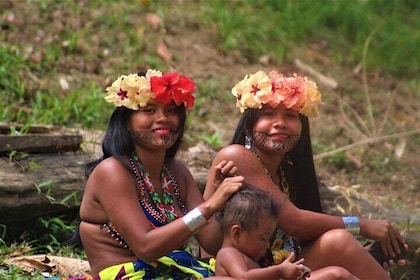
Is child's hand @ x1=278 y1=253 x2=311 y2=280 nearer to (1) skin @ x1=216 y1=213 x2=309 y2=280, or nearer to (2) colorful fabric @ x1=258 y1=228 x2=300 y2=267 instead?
(1) skin @ x1=216 y1=213 x2=309 y2=280

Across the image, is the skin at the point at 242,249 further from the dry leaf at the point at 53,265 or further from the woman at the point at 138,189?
the dry leaf at the point at 53,265

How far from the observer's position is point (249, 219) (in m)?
4.50

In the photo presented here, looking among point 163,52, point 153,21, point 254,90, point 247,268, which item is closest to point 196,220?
point 247,268

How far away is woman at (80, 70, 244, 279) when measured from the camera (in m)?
4.66

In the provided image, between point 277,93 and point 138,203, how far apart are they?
3.13 feet

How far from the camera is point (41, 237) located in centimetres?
599

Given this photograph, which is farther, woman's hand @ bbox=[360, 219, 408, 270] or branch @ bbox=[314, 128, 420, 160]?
branch @ bbox=[314, 128, 420, 160]

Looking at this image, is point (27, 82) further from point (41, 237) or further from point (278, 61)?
point (278, 61)

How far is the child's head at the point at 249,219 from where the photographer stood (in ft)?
14.8

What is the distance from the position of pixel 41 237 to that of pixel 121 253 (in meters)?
1.30

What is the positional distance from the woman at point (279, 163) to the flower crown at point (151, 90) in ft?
1.32

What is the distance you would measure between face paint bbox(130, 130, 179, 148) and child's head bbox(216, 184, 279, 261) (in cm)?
51

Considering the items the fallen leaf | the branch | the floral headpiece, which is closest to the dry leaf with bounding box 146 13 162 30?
the fallen leaf

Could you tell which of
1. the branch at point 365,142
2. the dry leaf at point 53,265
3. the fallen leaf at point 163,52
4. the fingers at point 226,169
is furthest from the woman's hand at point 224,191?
the fallen leaf at point 163,52
